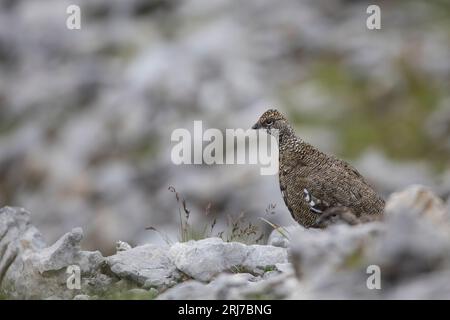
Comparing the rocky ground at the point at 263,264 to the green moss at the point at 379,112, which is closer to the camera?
the rocky ground at the point at 263,264

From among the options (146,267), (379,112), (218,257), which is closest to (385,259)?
(218,257)

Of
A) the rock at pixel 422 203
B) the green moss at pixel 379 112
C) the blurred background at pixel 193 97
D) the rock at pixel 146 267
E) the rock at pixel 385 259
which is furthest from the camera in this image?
the green moss at pixel 379 112

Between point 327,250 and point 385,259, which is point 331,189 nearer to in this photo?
point 327,250

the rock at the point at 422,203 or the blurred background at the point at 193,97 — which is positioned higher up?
the blurred background at the point at 193,97

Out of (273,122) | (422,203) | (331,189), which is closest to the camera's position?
(422,203)

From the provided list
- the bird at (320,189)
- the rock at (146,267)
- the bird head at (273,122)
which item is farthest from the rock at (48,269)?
the bird head at (273,122)

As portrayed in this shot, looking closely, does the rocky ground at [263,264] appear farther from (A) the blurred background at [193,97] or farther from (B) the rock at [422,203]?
(A) the blurred background at [193,97]

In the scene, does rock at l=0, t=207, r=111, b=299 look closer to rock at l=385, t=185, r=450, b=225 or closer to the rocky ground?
the rocky ground
